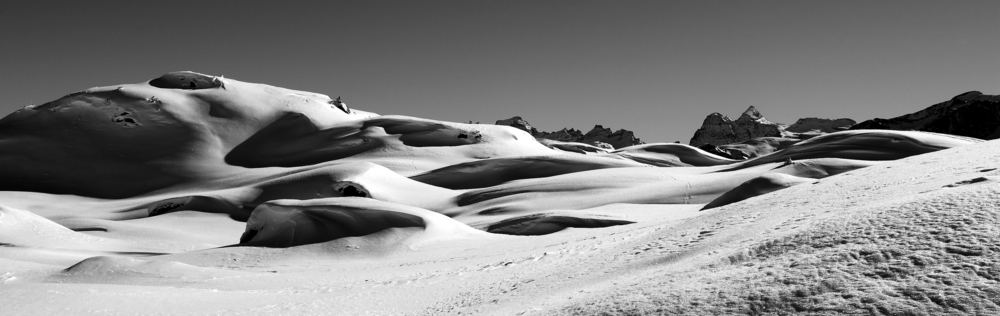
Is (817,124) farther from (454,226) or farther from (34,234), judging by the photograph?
(34,234)

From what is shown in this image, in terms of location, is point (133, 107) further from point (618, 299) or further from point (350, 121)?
point (618, 299)

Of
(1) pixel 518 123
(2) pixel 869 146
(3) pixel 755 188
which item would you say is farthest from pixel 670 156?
(1) pixel 518 123

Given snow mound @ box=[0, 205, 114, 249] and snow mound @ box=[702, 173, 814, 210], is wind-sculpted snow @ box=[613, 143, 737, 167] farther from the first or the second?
snow mound @ box=[0, 205, 114, 249]

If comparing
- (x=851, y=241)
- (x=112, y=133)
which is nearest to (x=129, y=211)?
(x=112, y=133)

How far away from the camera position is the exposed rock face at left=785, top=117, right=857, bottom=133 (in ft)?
599

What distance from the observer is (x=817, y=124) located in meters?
190

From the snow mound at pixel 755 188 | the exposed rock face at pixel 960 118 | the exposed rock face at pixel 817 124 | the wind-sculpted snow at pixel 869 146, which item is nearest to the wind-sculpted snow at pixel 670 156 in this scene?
the wind-sculpted snow at pixel 869 146

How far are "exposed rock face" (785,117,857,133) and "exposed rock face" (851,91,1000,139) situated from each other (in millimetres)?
47230

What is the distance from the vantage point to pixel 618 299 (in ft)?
20.0

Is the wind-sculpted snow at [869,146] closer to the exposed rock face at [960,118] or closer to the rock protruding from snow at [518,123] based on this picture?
the exposed rock face at [960,118]

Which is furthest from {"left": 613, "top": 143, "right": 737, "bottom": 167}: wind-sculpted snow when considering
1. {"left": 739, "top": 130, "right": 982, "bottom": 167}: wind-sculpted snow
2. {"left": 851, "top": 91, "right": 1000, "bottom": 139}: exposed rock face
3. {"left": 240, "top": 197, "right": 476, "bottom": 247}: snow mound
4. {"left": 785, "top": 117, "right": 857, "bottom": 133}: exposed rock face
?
{"left": 785, "top": 117, "right": 857, "bottom": 133}: exposed rock face

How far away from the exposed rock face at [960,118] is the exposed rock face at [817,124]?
47230 mm

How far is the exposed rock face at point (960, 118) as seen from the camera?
368ft

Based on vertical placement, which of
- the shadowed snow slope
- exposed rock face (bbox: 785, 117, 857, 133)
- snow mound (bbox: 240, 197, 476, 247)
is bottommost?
snow mound (bbox: 240, 197, 476, 247)
